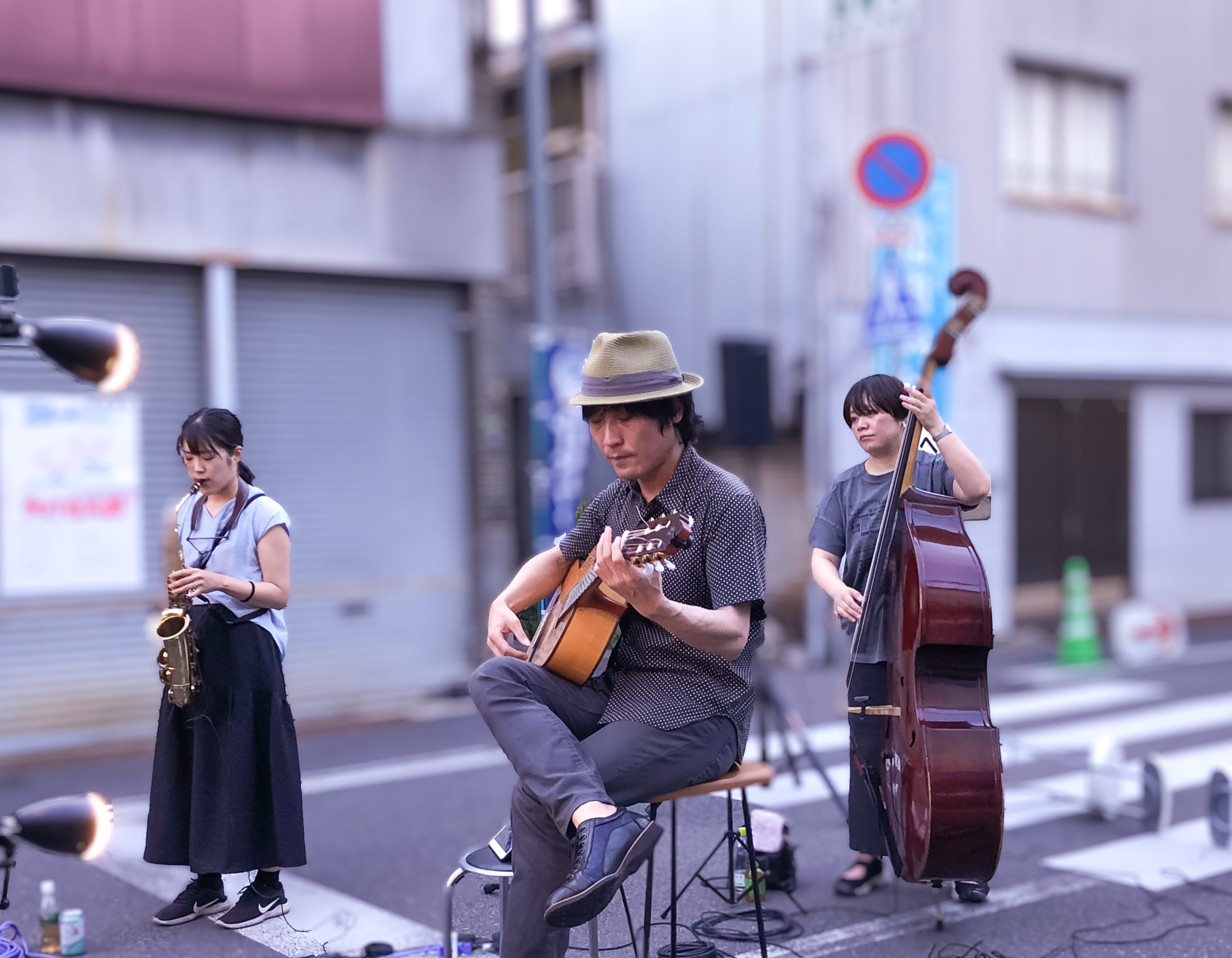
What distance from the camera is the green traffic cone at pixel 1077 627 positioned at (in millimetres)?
11555

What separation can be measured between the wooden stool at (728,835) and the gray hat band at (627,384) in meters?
1.12

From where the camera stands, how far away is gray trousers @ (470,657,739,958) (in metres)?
3.42

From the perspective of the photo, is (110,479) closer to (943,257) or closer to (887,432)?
(887,432)

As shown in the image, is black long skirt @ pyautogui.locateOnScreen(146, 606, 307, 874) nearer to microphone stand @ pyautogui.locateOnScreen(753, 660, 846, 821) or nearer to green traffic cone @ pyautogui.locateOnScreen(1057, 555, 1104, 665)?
microphone stand @ pyautogui.locateOnScreen(753, 660, 846, 821)

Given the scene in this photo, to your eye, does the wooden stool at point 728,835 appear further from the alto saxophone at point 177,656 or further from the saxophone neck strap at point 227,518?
the saxophone neck strap at point 227,518

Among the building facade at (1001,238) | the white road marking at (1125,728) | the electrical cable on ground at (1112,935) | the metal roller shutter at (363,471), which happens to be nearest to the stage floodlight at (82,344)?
the electrical cable on ground at (1112,935)

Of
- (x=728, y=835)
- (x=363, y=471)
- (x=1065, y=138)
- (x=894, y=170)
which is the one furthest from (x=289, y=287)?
(x=1065, y=138)

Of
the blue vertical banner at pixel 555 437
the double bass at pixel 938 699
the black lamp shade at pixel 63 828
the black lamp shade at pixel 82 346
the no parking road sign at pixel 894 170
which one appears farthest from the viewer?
the blue vertical banner at pixel 555 437

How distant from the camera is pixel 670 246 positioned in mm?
13930

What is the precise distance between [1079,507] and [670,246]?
5.10 metres

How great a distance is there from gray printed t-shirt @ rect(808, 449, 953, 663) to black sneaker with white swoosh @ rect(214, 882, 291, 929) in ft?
6.65

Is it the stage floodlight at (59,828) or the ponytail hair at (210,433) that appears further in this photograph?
the ponytail hair at (210,433)

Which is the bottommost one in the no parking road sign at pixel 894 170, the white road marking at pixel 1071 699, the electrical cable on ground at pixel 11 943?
the white road marking at pixel 1071 699

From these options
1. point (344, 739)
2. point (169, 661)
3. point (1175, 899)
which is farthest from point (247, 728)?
point (344, 739)
